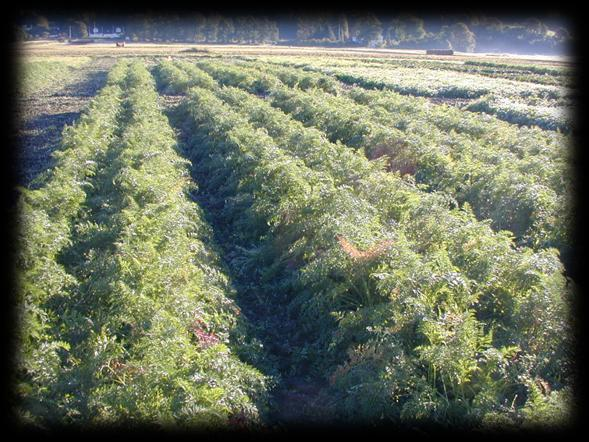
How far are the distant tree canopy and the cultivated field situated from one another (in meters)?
88.4

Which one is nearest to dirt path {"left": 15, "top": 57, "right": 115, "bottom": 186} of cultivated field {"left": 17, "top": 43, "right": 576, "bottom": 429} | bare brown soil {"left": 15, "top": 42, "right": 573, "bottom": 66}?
cultivated field {"left": 17, "top": 43, "right": 576, "bottom": 429}

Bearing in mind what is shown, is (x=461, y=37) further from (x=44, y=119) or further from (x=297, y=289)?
(x=297, y=289)

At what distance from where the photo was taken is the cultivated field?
5.32 metres

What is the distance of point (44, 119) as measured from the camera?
891 inches

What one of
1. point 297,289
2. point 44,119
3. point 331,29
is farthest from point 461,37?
point 297,289

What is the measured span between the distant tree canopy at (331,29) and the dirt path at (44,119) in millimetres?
66315

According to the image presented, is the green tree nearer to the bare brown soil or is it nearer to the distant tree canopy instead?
the distant tree canopy

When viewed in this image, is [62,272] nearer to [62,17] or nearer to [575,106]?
[575,106]

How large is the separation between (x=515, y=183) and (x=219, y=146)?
8156 millimetres

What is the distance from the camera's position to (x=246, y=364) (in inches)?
249

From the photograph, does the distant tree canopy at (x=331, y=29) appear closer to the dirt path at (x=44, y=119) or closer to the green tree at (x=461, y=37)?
the green tree at (x=461, y=37)

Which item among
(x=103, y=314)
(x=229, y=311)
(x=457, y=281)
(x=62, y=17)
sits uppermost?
(x=62, y=17)

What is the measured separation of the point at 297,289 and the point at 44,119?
18932 millimetres

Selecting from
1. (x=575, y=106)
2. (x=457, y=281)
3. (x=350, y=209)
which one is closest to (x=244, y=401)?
(x=457, y=281)
